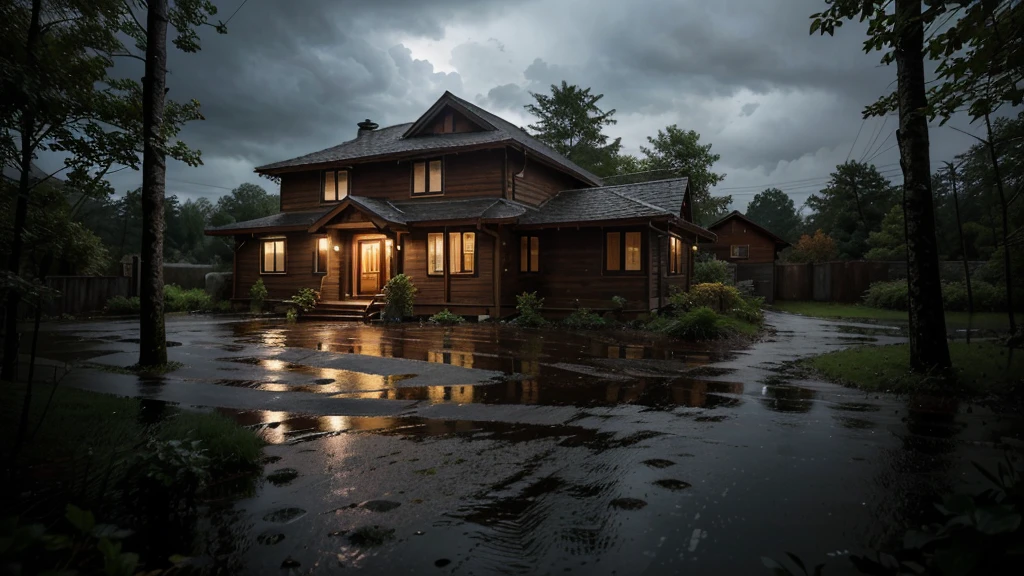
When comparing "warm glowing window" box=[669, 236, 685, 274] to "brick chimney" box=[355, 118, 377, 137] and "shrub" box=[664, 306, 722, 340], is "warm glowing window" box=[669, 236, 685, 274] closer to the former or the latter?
"shrub" box=[664, 306, 722, 340]

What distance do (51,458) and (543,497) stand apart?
144 inches

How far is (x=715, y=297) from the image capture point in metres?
19.9

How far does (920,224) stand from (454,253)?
15.3m

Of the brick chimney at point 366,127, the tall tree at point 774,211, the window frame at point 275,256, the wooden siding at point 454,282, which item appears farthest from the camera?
the tall tree at point 774,211

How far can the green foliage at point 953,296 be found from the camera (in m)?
21.4

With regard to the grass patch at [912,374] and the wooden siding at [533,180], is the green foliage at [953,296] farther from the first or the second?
the wooden siding at [533,180]

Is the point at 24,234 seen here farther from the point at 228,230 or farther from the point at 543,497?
the point at 228,230

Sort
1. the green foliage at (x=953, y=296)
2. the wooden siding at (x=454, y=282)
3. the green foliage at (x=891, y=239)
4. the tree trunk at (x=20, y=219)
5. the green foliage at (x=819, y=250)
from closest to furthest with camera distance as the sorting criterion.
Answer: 1. the tree trunk at (x=20, y=219)
2. the wooden siding at (x=454, y=282)
3. the green foliage at (x=953, y=296)
4. the green foliage at (x=891, y=239)
5. the green foliage at (x=819, y=250)

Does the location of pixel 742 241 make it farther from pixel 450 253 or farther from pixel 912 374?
pixel 912 374

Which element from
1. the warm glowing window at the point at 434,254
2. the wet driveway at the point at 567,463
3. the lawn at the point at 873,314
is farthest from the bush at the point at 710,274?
the wet driveway at the point at 567,463

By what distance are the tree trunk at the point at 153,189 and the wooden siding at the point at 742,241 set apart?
115 ft

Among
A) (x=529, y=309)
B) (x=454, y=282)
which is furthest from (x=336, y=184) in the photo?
(x=529, y=309)

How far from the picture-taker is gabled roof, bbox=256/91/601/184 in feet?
71.5

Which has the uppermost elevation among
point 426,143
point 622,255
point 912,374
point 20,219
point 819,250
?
point 426,143
